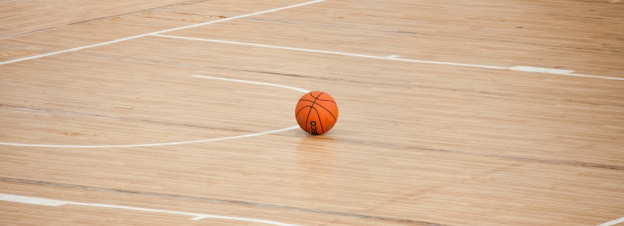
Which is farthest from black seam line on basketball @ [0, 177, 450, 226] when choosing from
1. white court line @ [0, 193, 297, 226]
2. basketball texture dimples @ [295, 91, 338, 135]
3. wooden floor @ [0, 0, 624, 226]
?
basketball texture dimples @ [295, 91, 338, 135]

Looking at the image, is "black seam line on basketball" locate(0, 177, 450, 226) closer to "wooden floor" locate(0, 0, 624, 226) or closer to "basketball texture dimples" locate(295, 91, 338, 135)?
"wooden floor" locate(0, 0, 624, 226)

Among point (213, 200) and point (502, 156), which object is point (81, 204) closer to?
point (213, 200)

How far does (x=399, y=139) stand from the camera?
8750 mm

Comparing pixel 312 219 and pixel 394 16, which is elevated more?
pixel 312 219

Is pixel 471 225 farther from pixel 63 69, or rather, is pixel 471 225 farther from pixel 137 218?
pixel 63 69

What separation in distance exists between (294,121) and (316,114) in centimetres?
75

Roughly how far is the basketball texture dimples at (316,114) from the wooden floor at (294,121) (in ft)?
0.39

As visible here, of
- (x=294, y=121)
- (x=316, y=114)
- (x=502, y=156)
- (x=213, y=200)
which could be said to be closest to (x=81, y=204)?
(x=213, y=200)

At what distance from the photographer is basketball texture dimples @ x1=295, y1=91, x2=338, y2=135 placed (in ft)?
28.2

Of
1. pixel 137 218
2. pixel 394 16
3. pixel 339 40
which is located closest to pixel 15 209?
pixel 137 218

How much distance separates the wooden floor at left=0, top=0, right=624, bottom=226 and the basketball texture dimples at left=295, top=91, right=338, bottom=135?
0.39ft

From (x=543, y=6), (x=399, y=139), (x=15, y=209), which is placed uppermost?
(x=15, y=209)

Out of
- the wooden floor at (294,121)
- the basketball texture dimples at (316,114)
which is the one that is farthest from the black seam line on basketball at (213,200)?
the basketball texture dimples at (316,114)

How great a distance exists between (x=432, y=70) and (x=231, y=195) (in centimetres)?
499
